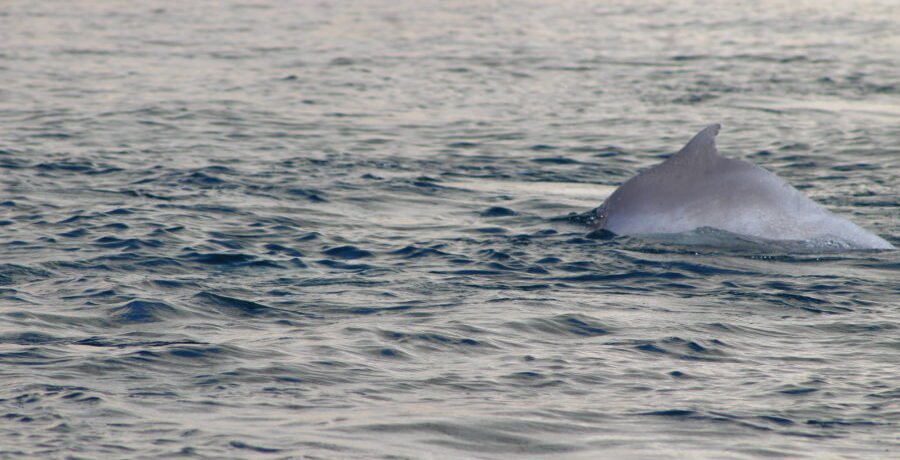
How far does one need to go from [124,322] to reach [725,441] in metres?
4.28

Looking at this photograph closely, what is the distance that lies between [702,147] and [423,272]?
2631 mm

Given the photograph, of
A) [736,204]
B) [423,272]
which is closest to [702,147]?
[736,204]

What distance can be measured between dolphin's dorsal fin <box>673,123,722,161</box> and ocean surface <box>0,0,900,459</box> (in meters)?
0.81

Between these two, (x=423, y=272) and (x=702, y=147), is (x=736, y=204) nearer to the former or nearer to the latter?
(x=702, y=147)

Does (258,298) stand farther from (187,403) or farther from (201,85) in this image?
(201,85)

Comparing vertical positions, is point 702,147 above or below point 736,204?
above

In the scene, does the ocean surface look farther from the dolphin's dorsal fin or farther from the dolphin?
the dolphin's dorsal fin

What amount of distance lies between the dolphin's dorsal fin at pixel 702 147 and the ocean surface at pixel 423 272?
0.81 metres

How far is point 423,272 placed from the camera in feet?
34.0

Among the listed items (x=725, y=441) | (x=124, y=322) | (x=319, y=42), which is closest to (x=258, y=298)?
(x=124, y=322)

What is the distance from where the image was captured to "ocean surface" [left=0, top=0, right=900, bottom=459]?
6660mm

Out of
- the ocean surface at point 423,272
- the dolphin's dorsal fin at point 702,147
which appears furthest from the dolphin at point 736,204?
the ocean surface at point 423,272

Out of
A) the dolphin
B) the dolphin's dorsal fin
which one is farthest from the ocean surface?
the dolphin's dorsal fin

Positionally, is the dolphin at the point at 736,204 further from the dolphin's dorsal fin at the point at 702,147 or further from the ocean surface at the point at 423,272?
the ocean surface at the point at 423,272
